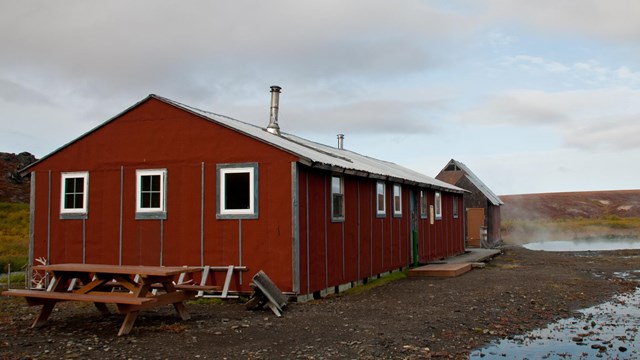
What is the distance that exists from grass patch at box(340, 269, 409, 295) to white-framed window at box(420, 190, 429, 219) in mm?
3003

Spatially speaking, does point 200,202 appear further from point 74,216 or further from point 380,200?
point 380,200

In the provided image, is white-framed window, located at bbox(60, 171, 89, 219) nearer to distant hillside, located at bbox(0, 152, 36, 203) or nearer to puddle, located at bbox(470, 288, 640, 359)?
puddle, located at bbox(470, 288, 640, 359)

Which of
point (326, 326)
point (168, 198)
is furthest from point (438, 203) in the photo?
point (326, 326)

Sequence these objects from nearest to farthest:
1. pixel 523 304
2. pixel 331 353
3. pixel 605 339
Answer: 1. pixel 331 353
2. pixel 605 339
3. pixel 523 304

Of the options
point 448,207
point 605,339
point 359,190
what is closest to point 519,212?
point 448,207

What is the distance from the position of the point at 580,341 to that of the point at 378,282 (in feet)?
25.0

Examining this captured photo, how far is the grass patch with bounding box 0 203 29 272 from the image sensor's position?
76.6 ft

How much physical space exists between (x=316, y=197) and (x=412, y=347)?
18.0 ft

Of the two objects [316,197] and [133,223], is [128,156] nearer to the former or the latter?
[133,223]

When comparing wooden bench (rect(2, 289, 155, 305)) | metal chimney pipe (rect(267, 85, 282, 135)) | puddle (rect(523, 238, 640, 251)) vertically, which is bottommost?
puddle (rect(523, 238, 640, 251))

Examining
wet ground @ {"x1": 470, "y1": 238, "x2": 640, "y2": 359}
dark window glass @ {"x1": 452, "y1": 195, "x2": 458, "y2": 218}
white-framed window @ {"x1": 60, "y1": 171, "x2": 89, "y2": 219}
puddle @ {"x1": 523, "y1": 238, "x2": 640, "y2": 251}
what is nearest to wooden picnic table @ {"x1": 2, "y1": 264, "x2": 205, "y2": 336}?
white-framed window @ {"x1": 60, "y1": 171, "x2": 89, "y2": 219}

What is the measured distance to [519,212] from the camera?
7456cm

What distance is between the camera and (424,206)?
21.8 metres

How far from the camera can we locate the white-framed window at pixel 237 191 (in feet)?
42.4
